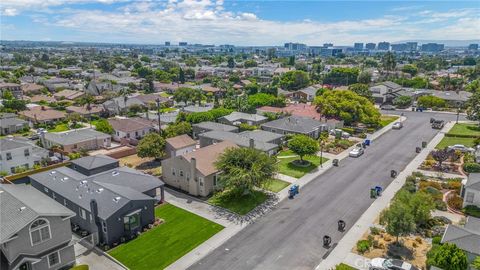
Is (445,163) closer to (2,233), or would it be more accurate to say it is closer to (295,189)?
(295,189)

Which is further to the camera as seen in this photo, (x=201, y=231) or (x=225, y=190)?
(x=225, y=190)

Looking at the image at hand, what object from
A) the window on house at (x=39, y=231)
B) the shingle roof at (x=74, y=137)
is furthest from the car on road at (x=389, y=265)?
the shingle roof at (x=74, y=137)

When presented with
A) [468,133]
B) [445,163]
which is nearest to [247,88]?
[468,133]

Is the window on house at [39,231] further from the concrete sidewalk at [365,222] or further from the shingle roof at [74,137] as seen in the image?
the shingle roof at [74,137]

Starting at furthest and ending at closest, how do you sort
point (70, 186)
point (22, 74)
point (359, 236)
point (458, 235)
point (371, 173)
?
point (22, 74) < point (371, 173) < point (70, 186) < point (359, 236) < point (458, 235)

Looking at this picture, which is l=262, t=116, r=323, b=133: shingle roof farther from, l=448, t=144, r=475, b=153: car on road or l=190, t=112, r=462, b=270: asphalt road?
l=448, t=144, r=475, b=153: car on road

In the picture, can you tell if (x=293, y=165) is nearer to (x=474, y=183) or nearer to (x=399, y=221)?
(x=474, y=183)

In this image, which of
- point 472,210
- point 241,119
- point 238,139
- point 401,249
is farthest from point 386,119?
point 401,249
